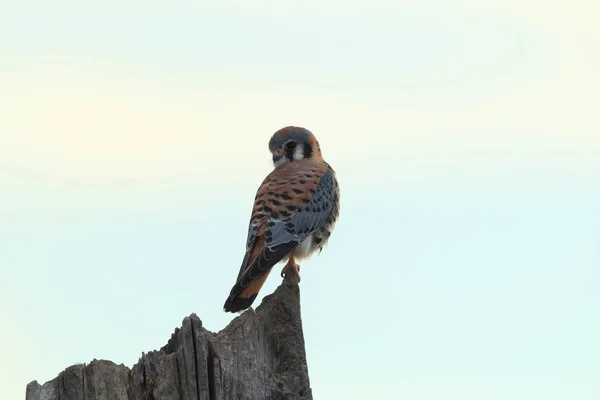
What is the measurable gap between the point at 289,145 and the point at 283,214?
1398mm

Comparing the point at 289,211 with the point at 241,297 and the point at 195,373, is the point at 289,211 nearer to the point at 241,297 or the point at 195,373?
the point at 241,297

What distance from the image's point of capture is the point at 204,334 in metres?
5.42

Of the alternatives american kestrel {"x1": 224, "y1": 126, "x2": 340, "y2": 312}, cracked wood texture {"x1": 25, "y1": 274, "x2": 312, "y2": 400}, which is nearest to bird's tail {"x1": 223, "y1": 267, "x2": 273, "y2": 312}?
american kestrel {"x1": 224, "y1": 126, "x2": 340, "y2": 312}

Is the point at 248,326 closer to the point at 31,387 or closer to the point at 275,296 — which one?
the point at 275,296

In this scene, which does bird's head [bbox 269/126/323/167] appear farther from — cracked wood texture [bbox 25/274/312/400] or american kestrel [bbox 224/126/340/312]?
cracked wood texture [bbox 25/274/312/400]

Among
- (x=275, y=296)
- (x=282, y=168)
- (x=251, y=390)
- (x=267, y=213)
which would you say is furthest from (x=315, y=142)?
(x=251, y=390)

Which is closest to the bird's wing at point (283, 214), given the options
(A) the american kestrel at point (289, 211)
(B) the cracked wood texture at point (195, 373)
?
(A) the american kestrel at point (289, 211)

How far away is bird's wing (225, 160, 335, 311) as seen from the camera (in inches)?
351

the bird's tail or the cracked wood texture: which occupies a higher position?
the bird's tail

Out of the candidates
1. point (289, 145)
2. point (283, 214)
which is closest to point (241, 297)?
point (283, 214)

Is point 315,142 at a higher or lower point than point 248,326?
higher

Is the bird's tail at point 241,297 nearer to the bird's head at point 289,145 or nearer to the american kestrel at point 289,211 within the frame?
the american kestrel at point 289,211

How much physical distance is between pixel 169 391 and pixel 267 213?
440 cm

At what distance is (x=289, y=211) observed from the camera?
9789 millimetres
